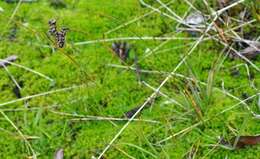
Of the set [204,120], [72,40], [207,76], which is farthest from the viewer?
[72,40]

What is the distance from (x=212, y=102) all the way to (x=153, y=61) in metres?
0.31

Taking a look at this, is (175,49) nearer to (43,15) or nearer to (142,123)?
(142,123)

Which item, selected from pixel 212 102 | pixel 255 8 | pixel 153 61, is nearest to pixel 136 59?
pixel 153 61

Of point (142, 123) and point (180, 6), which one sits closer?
point (142, 123)

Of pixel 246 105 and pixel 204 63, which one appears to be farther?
pixel 204 63

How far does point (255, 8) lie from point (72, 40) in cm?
74

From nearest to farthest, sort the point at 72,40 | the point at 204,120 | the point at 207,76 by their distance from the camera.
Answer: the point at 204,120
the point at 207,76
the point at 72,40

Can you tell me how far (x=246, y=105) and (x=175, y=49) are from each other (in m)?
0.42

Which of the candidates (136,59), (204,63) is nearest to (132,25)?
(136,59)

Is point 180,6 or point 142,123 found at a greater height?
point 180,6

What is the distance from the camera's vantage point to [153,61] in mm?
2043

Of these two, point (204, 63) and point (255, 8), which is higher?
point (255, 8)

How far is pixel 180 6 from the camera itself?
7.52 feet

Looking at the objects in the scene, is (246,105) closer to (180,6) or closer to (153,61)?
(153,61)
